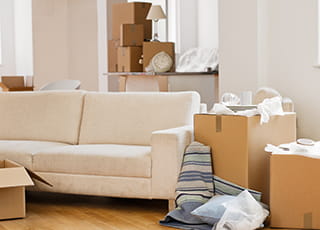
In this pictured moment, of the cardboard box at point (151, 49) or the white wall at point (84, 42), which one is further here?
the white wall at point (84, 42)

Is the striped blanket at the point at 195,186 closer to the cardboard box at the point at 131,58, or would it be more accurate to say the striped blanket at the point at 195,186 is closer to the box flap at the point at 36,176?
the box flap at the point at 36,176

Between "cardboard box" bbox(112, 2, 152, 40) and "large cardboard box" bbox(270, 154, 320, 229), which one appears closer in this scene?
"large cardboard box" bbox(270, 154, 320, 229)

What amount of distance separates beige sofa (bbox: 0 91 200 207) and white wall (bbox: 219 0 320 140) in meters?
1.25

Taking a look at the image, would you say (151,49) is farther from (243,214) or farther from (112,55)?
(243,214)

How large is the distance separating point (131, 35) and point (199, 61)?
1.10m

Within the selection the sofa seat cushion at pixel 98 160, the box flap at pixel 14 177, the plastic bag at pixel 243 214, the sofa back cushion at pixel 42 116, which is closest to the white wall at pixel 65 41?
the sofa back cushion at pixel 42 116

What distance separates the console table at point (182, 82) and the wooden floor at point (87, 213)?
2732mm

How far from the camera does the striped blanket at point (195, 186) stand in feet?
11.7

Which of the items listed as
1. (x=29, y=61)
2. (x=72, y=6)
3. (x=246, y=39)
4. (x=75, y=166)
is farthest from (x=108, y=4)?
(x=75, y=166)

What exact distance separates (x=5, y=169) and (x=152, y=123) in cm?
107

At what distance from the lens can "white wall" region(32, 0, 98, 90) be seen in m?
9.84

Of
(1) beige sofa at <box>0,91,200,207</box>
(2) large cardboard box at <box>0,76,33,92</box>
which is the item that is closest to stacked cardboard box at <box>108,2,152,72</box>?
(2) large cardboard box at <box>0,76,33,92</box>

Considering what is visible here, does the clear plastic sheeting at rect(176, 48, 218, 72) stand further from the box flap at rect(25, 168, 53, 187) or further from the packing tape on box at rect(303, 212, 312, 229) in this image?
the packing tape on box at rect(303, 212, 312, 229)

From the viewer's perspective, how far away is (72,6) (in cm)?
1025
